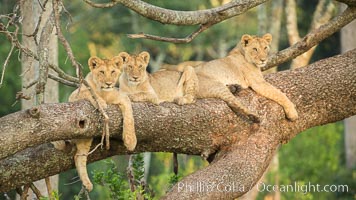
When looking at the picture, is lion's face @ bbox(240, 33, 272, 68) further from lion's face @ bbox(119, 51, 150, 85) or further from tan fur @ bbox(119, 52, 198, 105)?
lion's face @ bbox(119, 51, 150, 85)

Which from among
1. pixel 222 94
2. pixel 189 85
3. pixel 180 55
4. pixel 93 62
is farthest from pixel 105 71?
pixel 180 55

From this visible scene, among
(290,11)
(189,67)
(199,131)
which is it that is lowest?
(199,131)

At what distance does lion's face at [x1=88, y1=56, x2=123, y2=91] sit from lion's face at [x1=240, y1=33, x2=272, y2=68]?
1.44m

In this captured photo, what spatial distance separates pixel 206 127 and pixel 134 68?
88 cm

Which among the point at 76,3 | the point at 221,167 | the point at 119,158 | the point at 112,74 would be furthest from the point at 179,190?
the point at 76,3

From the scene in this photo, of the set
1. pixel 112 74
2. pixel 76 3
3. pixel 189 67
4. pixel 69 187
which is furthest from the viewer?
pixel 76 3

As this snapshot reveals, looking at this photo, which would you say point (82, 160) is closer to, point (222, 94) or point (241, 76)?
point (222, 94)

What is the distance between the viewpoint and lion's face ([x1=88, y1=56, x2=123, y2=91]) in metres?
8.09

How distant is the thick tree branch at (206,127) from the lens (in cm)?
739

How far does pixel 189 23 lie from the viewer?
8.45m

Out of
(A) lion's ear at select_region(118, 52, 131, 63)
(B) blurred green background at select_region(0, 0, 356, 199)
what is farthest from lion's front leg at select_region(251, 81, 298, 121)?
(B) blurred green background at select_region(0, 0, 356, 199)

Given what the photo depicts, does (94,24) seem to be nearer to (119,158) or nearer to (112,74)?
(119,158)

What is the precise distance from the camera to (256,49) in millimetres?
9203

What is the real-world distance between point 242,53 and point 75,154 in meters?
2.15
